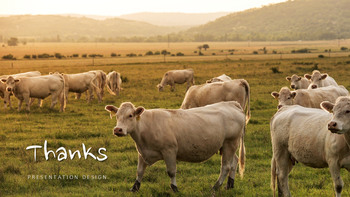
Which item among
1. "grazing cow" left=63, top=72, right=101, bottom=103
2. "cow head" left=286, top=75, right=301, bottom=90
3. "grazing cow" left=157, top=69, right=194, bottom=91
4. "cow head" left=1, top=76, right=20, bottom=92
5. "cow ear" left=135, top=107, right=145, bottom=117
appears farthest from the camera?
"grazing cow" left=157, top=69, right=194, bottom=91

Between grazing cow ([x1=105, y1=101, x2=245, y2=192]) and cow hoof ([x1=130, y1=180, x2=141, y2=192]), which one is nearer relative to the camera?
grazing cow ([x1=105, y1=101, x2=245, y2=192])

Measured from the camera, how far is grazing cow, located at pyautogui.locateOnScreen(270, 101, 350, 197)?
19.9ft

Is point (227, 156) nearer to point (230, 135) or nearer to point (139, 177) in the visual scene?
point (230, 135)

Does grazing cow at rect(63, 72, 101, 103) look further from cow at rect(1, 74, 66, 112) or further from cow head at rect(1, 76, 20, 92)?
cow head at rect(1, 76, 20, 92)

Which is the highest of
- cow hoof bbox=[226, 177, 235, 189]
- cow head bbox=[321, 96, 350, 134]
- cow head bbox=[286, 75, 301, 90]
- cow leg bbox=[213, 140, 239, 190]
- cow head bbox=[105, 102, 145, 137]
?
cow head bbox=[321, 96, 350, 134]

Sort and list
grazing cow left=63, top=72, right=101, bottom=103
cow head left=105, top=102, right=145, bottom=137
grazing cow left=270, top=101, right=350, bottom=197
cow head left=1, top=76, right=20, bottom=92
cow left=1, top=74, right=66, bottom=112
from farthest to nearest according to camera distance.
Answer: grazing cow left=63, top=72, right=101, bottom=103 < cow left=1, top=74, right=66, bottom=112 < cow head left=1, top=76, right=20, bottom=92 < cow head left=105, top=102, right=145, bottom=137 < grazing cow left=270, top=101, right=350, bottom=197

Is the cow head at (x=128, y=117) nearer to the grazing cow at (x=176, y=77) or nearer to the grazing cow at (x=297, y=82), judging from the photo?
the grazing cow at (x=297, y=82)

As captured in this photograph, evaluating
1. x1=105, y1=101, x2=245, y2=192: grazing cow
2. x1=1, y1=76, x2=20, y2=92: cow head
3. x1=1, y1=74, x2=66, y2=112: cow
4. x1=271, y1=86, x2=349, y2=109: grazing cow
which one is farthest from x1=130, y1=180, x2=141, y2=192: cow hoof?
x1=1, y1=76, x2=20, y2=92: cow head

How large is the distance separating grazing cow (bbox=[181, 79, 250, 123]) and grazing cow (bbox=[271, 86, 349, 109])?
1.11 m

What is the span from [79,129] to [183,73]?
15757 millimetres

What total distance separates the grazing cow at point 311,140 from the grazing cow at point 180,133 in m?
1.03

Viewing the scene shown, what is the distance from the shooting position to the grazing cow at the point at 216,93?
1321 cm

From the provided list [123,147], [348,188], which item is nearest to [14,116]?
[123,147]

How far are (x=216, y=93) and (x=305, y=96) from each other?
2807 millimetres
